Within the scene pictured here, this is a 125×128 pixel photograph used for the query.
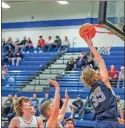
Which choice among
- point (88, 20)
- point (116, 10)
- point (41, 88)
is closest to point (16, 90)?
point (41, 88)

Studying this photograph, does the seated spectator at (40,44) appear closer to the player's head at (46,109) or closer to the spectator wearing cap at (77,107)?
the spectator wearing cap at (77,107)

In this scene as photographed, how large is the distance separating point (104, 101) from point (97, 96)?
0.09 metres

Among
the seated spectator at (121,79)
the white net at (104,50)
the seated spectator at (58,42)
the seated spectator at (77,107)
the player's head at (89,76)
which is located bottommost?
the seated spectator at (77,107)

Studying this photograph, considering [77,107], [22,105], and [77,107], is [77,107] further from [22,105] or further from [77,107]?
[22,105]

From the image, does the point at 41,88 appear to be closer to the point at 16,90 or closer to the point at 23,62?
the point at 16,90

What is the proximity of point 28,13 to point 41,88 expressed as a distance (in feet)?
19.5

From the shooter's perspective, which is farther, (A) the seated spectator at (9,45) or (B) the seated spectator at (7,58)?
(A) the seated spectator at (9,45)

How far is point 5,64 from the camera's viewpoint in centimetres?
1795

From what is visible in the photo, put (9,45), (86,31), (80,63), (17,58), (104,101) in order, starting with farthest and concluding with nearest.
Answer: (9,45) → (17,58) → (80,63) → (86,31) → (104,101)

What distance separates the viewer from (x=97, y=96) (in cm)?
364

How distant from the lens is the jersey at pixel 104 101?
11.8 ft

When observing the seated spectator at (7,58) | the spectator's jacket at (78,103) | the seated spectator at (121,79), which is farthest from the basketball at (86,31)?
the seated spectator at (7,58)

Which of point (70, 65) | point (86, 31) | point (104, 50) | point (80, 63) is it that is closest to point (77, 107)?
point (80, 63)

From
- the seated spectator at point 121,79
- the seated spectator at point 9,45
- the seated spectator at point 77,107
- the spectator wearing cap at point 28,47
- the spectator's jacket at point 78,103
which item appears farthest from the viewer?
the spectator wearing cap at point 28,47
